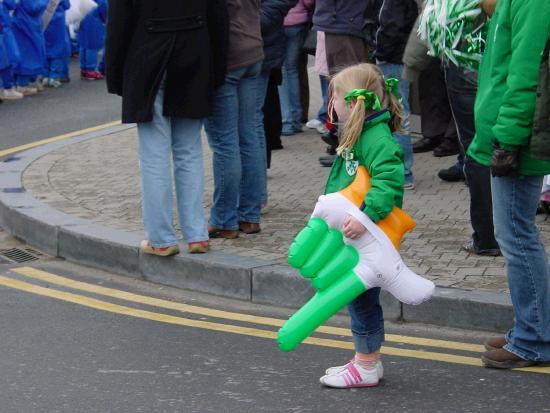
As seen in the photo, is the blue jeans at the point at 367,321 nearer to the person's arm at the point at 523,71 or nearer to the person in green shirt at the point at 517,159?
the person in green shirt at the point at 517,159

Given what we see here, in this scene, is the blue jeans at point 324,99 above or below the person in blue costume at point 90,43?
above

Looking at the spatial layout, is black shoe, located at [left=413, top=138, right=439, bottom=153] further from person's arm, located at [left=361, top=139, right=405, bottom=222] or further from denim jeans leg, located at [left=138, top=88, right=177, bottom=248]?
person's arm, located at [left=361, top=139, right=405, bottom=222]

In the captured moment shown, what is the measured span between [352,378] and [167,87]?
2.28 m

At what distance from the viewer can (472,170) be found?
709 centimetres

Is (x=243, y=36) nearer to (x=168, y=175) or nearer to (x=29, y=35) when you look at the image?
(x=168, y=175)

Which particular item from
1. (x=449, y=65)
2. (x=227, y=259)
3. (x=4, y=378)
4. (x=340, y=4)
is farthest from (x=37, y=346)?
(x=340, y=4)

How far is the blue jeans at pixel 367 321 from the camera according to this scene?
209 inches

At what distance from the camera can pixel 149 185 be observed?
710 centimetres

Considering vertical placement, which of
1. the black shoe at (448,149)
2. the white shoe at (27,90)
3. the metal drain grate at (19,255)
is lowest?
the white shoe at (27,90)

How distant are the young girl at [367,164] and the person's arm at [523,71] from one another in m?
0.43

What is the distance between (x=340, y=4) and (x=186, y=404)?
204 inches

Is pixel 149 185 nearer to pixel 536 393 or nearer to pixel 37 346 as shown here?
pixel 37 346

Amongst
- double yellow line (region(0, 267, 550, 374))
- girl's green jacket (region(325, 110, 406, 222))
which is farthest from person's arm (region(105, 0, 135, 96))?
girl's green jacket (region(325, 110, 406, 222))

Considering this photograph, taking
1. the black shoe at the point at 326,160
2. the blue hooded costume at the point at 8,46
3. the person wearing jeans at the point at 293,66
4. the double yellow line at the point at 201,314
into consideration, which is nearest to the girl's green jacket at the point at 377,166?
the double yellow line at the point at 201,314
